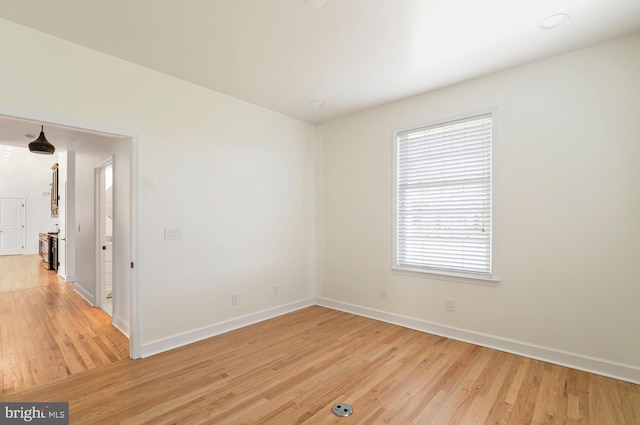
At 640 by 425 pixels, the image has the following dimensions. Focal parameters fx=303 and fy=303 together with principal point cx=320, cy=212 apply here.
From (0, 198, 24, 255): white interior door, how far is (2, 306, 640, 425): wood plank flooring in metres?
11.6

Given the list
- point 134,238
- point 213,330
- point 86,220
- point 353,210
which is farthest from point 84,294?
point 353,210

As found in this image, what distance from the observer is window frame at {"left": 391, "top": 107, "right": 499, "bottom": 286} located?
3.14 meters

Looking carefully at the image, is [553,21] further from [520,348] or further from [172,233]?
[172,233]

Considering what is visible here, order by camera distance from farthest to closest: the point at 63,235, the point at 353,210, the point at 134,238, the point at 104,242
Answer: the point at 63,235
the point at 104,242
the point at 353,210
the point at 134,238

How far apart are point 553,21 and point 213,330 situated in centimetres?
427

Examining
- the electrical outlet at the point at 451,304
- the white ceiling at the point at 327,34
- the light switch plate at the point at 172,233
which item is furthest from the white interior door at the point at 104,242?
the electrical outlet at the point at 451,304

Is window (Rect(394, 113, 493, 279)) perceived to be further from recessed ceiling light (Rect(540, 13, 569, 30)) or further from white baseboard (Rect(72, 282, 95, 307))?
white baseboard (Rect(72, 282, 95, 307))

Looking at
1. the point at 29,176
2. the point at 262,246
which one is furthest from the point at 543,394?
the point at 29,176

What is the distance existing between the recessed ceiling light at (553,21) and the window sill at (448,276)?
2.25 m

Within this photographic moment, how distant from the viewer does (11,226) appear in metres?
10.4

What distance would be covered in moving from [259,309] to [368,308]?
1474mm

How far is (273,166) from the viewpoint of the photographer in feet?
14.0

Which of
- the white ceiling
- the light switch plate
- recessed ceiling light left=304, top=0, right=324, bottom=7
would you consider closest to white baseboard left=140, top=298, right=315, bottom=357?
the light switch plate

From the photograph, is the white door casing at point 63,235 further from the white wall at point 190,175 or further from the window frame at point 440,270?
the window frame at point 440,270
